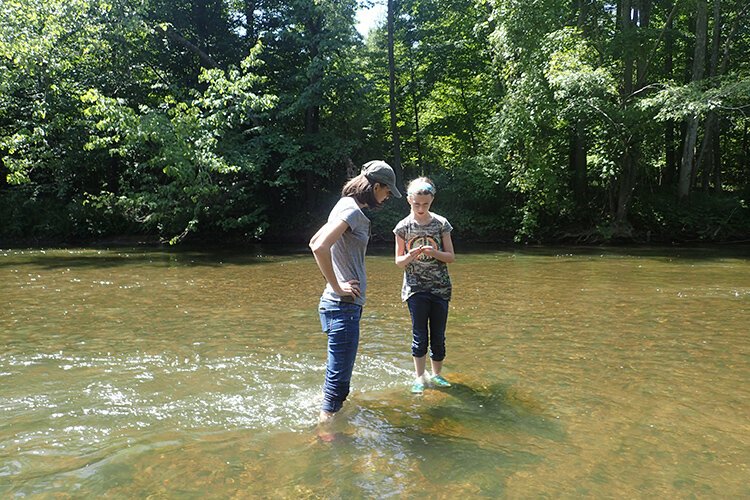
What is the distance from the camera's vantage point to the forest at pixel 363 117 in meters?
18.0

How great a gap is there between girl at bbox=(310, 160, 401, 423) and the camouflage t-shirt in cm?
96

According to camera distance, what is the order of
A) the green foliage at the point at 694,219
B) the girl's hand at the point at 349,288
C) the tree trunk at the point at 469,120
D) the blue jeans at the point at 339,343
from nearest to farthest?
the girl's hand at the point at 349,288 < the blue jeans at the point at 339,343 < the green foliage at the point at 694,219 < the tree trunk at the point at 469,120

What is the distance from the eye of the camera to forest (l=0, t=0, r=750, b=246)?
59.2 ft

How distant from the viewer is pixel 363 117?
2377 cm

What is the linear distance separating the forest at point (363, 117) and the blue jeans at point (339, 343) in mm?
14750

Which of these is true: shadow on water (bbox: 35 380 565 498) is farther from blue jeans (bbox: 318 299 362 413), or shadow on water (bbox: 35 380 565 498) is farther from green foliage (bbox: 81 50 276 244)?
green foliage (bbox: 81 50 276 244)

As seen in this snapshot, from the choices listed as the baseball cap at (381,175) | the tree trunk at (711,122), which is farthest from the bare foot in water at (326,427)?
the tree trunk at (711,122)

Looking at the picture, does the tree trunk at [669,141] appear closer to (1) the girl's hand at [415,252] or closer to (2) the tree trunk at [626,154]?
(2) the tree trunk at [626,154]

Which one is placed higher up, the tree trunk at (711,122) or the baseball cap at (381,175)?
the tree trunk at (711,122)

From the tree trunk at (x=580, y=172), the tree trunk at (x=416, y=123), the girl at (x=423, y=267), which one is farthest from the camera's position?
the tree trunk at (x=416, y=123)

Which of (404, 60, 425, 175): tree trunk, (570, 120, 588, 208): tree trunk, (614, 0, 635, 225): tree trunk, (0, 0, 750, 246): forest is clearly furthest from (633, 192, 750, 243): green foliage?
(404, 60, 425, 175): tree trunk

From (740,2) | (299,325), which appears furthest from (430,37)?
(299,325)

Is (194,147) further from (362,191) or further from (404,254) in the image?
(362,191)

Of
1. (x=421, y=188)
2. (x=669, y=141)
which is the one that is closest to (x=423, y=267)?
(x=421, y=188)
